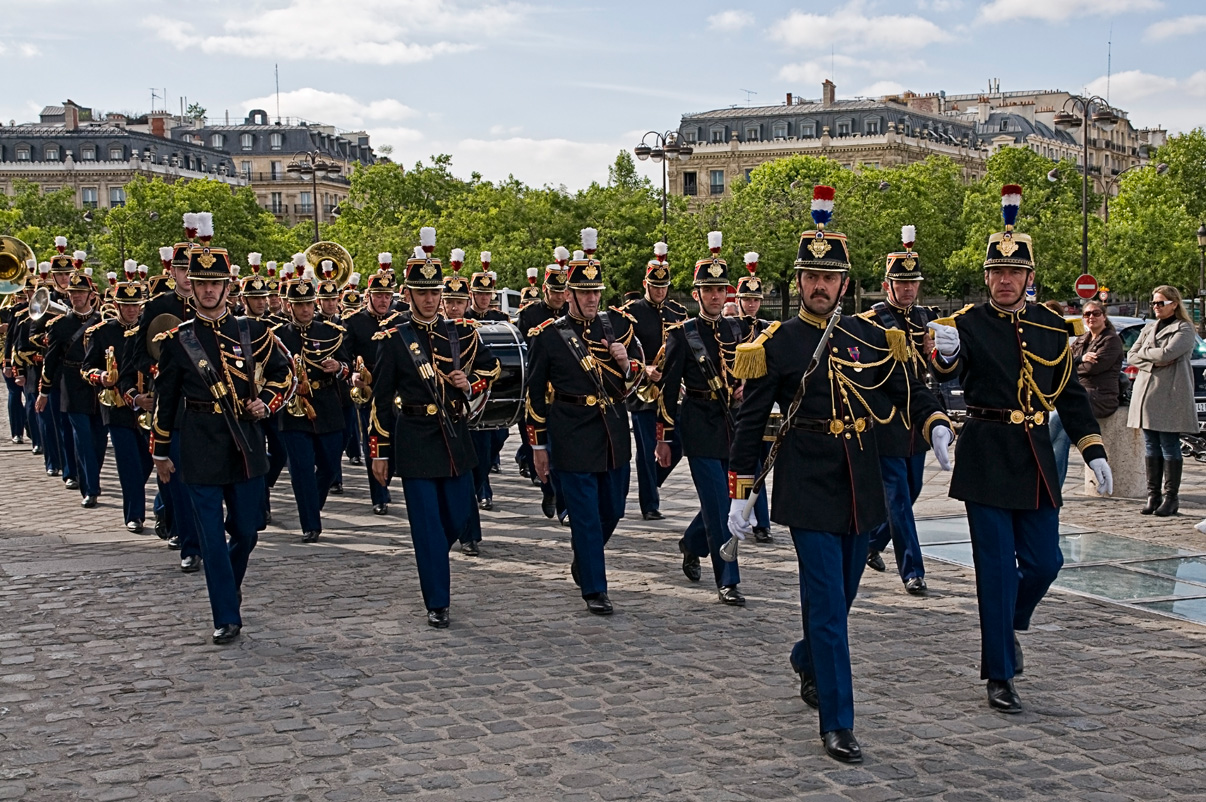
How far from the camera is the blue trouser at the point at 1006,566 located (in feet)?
23.1

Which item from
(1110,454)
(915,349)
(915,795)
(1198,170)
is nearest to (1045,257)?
(1198,170)

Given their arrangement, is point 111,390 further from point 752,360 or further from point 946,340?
point 946,340

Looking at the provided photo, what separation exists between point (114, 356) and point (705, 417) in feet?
19.4

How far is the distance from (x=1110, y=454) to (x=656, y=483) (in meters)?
4.86

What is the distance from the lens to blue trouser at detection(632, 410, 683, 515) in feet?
42.3

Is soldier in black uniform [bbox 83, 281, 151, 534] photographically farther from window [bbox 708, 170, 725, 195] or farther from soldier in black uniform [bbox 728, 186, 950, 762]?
window [bbox 708, 170, 725, 195]

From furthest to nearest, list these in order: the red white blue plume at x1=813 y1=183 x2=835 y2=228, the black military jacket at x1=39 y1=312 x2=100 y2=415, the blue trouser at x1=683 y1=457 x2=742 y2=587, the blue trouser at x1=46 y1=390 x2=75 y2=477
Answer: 1. the blue trouser at x1=46 y1=390 x2=75 y2=477
2. the black military jacket at x1=39 y1=312 x2=100 y2=415
3. the blue trouser at x1=683 y1=457 x2=742 y2=587
4. the red white blue plume at x1=813 y1=183 x2=835 y2=228

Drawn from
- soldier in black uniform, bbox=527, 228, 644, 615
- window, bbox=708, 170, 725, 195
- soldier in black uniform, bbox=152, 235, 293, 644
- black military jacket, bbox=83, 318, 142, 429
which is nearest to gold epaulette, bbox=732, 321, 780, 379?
soldier in black uniform, bbox=527, 228, 644, 615

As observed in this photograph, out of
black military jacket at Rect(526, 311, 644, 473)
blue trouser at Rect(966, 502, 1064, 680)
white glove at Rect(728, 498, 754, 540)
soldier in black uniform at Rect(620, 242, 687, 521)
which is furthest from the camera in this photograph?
soldier in black uniform at Rect(620, 242, 687, 521)

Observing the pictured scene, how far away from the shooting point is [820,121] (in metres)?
109

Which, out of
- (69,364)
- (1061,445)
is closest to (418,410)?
(1061,445)

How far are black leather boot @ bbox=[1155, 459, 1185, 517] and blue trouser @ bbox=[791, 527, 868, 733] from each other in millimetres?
7394

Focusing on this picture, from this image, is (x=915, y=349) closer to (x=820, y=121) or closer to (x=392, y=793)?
(x=392, y=793)

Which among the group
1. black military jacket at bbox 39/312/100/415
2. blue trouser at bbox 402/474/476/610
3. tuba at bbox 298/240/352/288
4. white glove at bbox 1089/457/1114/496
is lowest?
blue trouser at bbox 402/474/476/610
